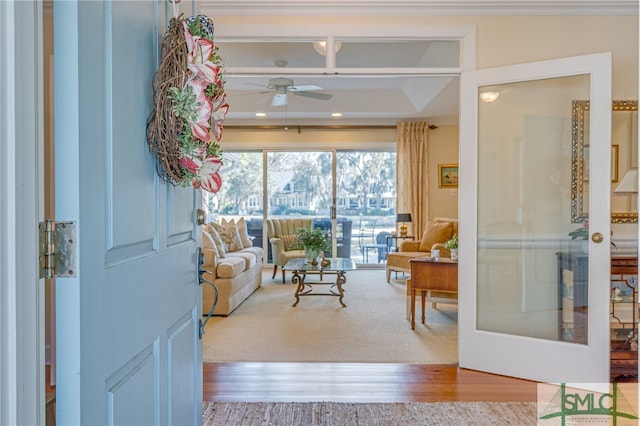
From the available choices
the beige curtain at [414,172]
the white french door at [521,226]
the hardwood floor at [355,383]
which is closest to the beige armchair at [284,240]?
the beige curtain at [414,172]

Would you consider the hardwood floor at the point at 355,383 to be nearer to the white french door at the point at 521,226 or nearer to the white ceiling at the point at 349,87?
the white french door at the point at 521,226

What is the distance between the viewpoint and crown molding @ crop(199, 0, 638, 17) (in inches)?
121

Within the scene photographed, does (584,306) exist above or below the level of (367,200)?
below

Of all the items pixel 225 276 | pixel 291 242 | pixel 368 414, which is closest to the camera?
pixel 368 414

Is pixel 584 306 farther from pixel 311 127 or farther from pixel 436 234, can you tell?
pixel 311 127

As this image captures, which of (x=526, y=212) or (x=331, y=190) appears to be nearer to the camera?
(x=526, y=212)

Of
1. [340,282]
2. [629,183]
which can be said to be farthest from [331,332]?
[629,183]

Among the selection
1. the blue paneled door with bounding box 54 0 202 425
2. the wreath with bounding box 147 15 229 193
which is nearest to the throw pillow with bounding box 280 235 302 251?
the blue paneled door with bounding box 54 0 202 425

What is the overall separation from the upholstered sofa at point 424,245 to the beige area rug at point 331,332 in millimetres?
637

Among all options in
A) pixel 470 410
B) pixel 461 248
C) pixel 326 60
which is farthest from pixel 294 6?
pixel 470 410

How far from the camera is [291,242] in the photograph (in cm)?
707

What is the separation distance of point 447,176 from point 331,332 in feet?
15.1

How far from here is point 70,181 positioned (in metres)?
0.83

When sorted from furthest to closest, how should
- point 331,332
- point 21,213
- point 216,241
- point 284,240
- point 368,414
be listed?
point 284,240 → point 216,241 → point 331,332 → point 368,414 → point 21,213
